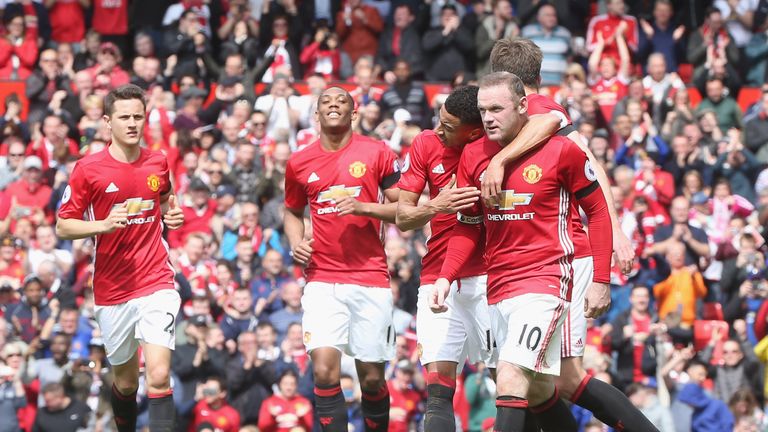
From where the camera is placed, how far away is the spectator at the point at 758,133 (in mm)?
19062

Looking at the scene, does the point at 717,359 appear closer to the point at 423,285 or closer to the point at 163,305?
the point at 423,285

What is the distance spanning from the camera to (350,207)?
32.6 ft

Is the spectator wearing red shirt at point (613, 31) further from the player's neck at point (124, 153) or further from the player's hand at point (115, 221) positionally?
the player's hand at point (115, 221)

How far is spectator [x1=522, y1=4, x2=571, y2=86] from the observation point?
20469mm

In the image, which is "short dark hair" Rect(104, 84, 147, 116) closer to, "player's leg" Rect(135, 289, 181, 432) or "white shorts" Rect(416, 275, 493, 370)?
"player's leg" Rect(135, 289, 181, 432)

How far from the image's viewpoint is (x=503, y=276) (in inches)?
342

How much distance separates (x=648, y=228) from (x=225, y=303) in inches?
208

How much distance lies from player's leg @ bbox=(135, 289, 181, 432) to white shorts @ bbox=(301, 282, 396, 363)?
1.00m

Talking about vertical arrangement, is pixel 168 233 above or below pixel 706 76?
below

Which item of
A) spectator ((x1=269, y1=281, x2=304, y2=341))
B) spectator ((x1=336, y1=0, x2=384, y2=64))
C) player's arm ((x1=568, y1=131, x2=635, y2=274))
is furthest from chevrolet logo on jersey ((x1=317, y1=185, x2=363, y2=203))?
spectator ((x1=336, y1=0, x2=384, y2=64))

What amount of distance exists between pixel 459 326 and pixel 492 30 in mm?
11722

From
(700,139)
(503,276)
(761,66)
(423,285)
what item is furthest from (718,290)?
(503,276)

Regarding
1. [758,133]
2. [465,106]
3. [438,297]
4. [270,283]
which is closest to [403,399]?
[270,283]

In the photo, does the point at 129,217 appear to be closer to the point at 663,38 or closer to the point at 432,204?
the point at 432,204
